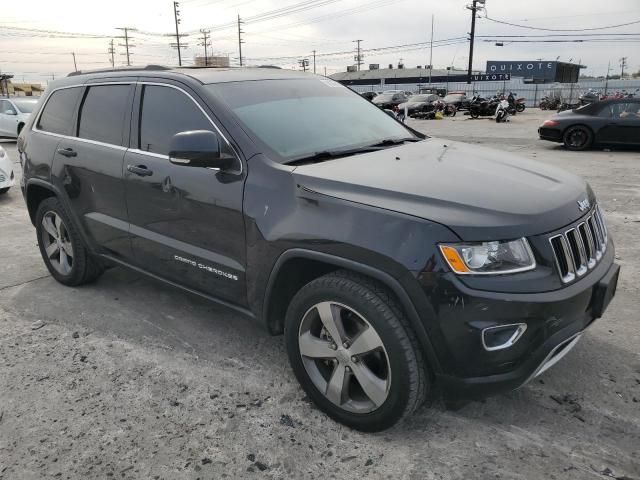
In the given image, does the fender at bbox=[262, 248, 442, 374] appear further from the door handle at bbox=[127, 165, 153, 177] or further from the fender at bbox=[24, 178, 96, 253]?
the fender at bbox=[24, 178, 96, 253]

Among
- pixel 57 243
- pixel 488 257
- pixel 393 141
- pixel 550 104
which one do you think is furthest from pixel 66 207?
pixel 550 104

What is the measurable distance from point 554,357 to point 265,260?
145 cm

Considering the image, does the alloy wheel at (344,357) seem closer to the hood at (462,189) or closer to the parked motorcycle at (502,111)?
the hood at (462,189)

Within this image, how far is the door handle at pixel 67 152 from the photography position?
399 centimetres

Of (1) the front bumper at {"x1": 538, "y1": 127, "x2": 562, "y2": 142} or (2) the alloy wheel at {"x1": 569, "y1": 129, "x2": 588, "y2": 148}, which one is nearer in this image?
(2) the alloy wheel at {"x1": 569, "y1": 129, "x2": 588, "y2": 148}

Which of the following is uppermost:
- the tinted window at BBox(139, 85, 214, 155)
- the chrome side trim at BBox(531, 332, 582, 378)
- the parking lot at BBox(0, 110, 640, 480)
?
the tinted window at BBox(139, 85, 214, 155)

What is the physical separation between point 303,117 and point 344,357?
1.52 m

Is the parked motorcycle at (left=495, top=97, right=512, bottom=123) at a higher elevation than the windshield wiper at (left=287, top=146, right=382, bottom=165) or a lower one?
lower

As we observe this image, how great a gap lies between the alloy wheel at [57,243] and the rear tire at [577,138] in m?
12.7

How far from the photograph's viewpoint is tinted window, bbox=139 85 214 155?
3.18m

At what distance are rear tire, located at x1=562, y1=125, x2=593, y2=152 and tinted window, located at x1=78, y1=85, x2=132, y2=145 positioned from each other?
496 inches

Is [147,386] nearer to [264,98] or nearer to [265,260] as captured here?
[265,260]

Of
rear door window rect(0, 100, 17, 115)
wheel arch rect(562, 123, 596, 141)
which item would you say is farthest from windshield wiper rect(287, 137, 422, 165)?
rear door window rect(0, 100, 17, 115)

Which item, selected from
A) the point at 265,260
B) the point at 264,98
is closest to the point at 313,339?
the point at 265,260
